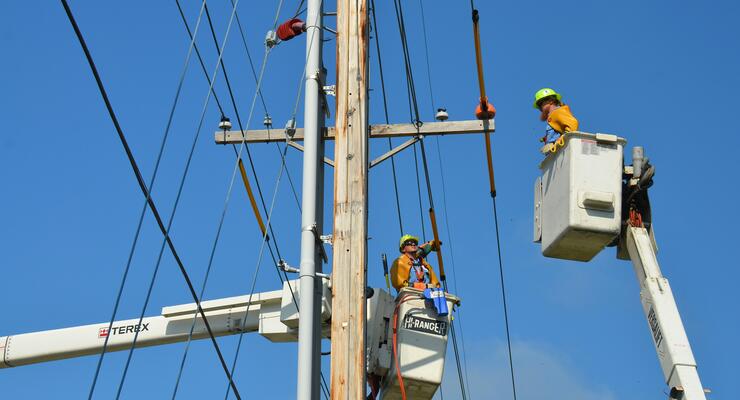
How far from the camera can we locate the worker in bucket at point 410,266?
396 inches

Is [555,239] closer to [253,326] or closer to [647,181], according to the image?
[647,181]

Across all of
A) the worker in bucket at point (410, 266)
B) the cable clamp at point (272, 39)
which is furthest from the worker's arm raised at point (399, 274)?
the cable clamp at point (272, 39)

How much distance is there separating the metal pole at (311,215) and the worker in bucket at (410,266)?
1.66 meters

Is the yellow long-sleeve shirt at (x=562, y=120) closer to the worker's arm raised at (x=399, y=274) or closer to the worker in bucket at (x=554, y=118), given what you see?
the worker in bucket at (x=554, y=118)

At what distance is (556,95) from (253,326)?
355 centimetres

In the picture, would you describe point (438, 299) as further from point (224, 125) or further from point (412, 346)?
point (224, 125)

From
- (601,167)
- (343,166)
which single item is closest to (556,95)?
(601,167)

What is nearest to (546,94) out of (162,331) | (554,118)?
(554,118)

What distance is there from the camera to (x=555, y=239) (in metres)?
8.16

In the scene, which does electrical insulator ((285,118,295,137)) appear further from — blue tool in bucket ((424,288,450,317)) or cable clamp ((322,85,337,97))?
blue tool in bucket ((424,288,450,317))

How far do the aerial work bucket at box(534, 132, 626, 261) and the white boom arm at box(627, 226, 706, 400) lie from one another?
0.23 meters

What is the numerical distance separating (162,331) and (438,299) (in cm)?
304

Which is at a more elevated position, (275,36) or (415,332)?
(275,36)

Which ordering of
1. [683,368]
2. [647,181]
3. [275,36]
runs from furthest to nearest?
1. [275,36]
2. [647,181]
3. [683,368]
